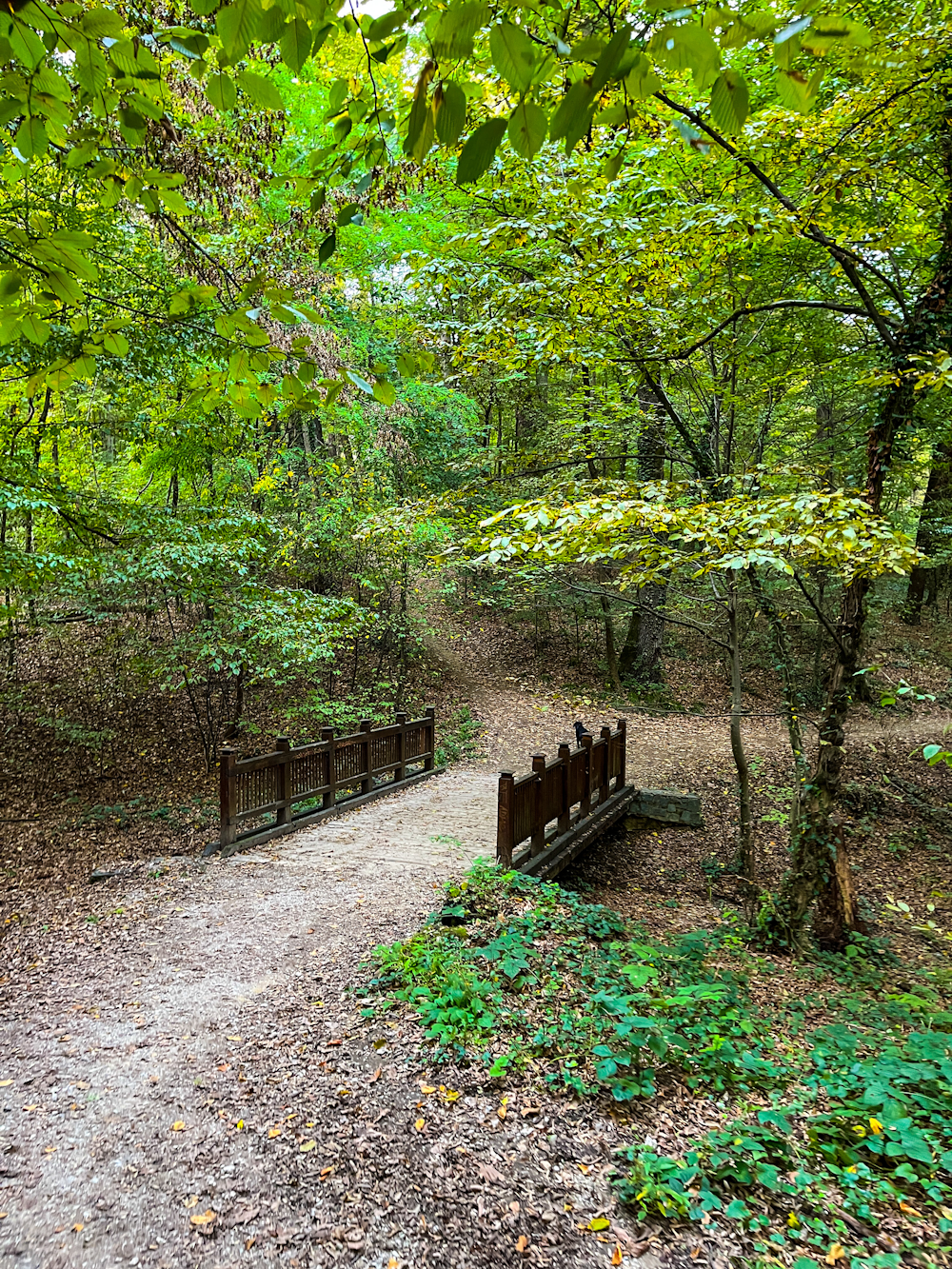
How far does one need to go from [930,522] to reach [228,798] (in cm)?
876

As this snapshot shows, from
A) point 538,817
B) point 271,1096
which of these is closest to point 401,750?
point 538,817

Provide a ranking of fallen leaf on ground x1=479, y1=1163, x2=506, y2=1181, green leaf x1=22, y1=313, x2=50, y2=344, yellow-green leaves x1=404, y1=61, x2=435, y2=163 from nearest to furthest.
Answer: yellow-green leaves x1=404, y1=61, x2=435, y2=163 < green leaf x1=22, y1=313, x2=50, y2=344 < fallen leaf on ground x1=479, y1=1163, x2=506, y2=1181

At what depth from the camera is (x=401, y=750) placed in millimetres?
9836

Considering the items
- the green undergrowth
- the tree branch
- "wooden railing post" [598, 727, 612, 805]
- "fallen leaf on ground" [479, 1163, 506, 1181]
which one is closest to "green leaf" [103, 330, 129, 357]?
"fallen leaf on ground" [479, 1163, 506, 1181]

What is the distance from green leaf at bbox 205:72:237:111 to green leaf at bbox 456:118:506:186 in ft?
2.62

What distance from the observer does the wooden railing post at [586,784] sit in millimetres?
7953

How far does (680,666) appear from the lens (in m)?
17.2

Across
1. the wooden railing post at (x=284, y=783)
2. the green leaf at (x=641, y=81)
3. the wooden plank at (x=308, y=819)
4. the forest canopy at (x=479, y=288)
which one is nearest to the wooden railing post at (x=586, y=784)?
the forest canopy at (x=479, y=288)

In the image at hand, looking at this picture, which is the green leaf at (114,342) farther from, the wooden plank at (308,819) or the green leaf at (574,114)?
the wooden plank at (308,819)

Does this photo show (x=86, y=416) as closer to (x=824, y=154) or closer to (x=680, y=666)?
(x=824, y=154)

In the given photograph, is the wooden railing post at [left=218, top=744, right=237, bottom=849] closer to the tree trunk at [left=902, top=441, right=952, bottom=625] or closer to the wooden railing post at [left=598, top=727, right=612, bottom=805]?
the wooden railing post at [left=598, top=727, right=612, bottom=805]

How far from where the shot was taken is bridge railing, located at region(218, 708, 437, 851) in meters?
6.79

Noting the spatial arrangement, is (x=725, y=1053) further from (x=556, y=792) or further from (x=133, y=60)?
(x=133, y=60)

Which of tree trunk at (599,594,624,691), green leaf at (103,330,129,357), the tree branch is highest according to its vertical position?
the tree branch
